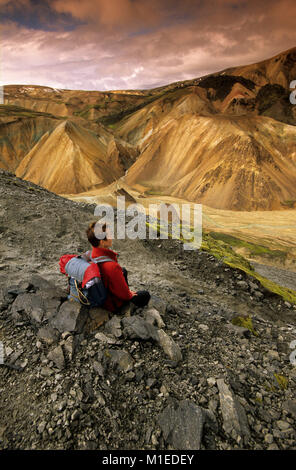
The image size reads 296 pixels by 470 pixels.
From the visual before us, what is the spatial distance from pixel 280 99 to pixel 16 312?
10497 cm

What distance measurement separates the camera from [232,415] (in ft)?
11.9

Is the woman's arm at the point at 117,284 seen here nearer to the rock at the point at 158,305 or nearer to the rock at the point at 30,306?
the rock at the point at 158,305

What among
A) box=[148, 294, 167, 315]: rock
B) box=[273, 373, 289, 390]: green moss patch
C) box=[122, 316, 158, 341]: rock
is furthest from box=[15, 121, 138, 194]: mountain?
box=[273, 373, 289, 390]: green moss patch

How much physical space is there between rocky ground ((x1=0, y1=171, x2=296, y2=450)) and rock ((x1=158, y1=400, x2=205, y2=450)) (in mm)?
11

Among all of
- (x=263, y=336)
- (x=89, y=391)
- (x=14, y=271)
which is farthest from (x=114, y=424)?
(x=14, y=271)

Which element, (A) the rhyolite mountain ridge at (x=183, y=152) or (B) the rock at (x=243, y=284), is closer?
(B) the rock at (x=243, y=284)

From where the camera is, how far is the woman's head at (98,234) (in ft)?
14.4

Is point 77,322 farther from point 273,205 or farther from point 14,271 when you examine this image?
point 273,205

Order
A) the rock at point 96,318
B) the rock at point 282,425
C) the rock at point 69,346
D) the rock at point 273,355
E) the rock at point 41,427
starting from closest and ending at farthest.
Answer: the rock at point 41,427, the rock at point 282,425, the rock at point 69,346, the rock at point 96,318, the rock at point 273,355

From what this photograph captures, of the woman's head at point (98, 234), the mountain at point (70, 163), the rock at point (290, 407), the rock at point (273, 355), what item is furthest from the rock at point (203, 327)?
the mountain at point (70, 163)

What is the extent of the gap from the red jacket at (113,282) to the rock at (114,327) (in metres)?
0.20

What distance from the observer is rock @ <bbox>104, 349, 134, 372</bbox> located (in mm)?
4103

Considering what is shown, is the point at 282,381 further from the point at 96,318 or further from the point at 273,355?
the point at 96,318

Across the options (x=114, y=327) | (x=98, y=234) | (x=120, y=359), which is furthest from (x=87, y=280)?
(x=120, y=359)
